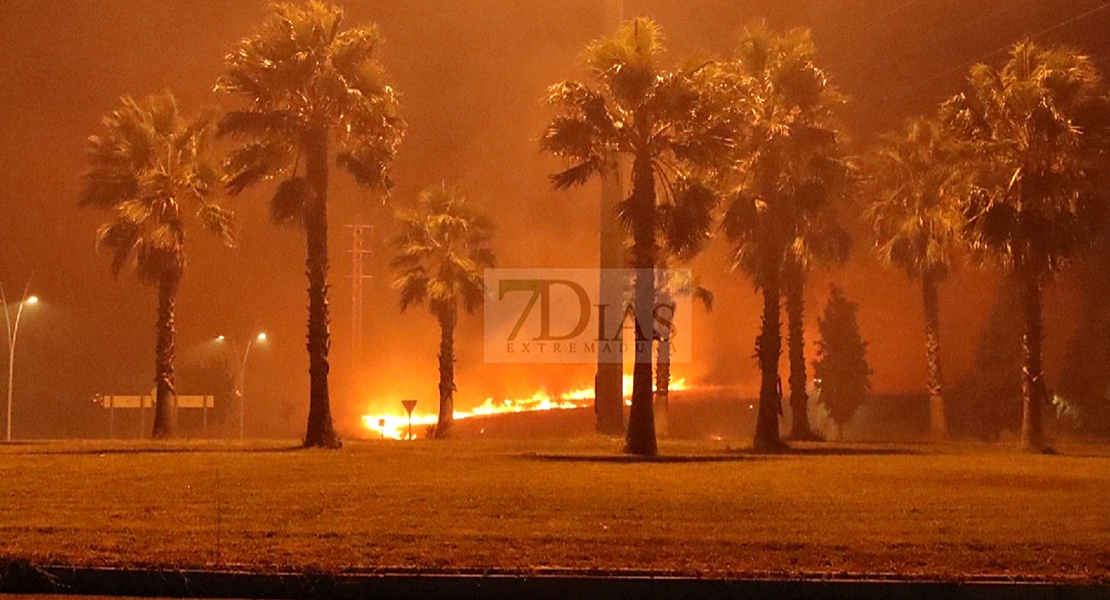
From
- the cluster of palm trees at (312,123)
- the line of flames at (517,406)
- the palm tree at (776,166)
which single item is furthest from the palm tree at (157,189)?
the line of flames at (517,406)

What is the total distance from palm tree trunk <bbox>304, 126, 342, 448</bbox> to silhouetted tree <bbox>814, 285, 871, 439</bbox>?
54.1 m

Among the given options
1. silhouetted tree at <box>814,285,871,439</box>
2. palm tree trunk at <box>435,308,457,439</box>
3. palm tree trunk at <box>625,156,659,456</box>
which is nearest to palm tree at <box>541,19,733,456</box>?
palm tree trunk at <box>625,156,659,456</box>

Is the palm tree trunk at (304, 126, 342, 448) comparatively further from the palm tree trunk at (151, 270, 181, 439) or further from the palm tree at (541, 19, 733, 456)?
the palm tree trunk at (151, 270, 181, 439)

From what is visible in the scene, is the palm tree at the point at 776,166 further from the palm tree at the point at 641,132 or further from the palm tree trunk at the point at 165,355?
the palm tree trunk at the point at 165,355

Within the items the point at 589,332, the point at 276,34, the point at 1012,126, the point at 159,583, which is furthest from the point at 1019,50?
the point at 159,583

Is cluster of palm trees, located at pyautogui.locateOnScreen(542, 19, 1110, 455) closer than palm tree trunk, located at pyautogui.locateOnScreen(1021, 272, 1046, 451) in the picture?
Yes

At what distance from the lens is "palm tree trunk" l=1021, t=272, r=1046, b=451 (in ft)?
127

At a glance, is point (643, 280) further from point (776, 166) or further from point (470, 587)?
point (470, 587)

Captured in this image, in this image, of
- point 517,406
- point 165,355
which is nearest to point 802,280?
point 165,355

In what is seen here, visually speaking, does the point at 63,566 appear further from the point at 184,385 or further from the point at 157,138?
the point at 184,385

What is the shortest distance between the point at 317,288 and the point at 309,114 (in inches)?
182

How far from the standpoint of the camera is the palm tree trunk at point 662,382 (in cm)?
4556

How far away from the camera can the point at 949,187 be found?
138ft

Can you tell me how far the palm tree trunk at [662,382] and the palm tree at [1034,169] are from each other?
1097 cm
